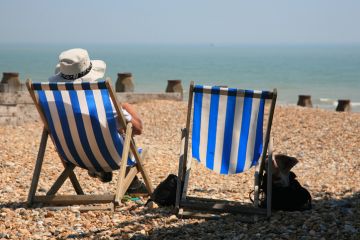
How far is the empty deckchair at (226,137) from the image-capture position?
203 inches

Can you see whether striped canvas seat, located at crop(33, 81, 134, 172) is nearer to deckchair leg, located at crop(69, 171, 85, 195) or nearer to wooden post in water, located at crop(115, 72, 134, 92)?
deckchair leg, located at crop(69, 171, 85, 195)

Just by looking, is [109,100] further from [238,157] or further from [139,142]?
[139,142]

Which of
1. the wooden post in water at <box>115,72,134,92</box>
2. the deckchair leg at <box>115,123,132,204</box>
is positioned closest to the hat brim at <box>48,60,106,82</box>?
the deckchair leg at <box>115,123,132,204</box>

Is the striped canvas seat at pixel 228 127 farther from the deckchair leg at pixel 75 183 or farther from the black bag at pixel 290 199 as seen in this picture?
the deckchair leg at pixel 75 183

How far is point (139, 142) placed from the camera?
10594mm

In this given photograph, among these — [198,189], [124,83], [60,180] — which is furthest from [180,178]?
[124,83]

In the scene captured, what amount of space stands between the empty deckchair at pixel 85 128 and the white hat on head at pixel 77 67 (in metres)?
0.36

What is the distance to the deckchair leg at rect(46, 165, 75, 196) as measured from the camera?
5574mm

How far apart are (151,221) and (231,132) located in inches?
37.0

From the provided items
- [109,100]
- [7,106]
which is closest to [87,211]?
[109,100]

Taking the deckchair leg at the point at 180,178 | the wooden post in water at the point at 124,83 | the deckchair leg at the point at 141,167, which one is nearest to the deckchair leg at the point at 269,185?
the deckchair leg at the point at 180,178

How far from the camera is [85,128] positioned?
17.4ft

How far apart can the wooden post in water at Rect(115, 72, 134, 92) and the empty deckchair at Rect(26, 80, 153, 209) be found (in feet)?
31.8

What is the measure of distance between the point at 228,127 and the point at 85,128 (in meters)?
1.12
